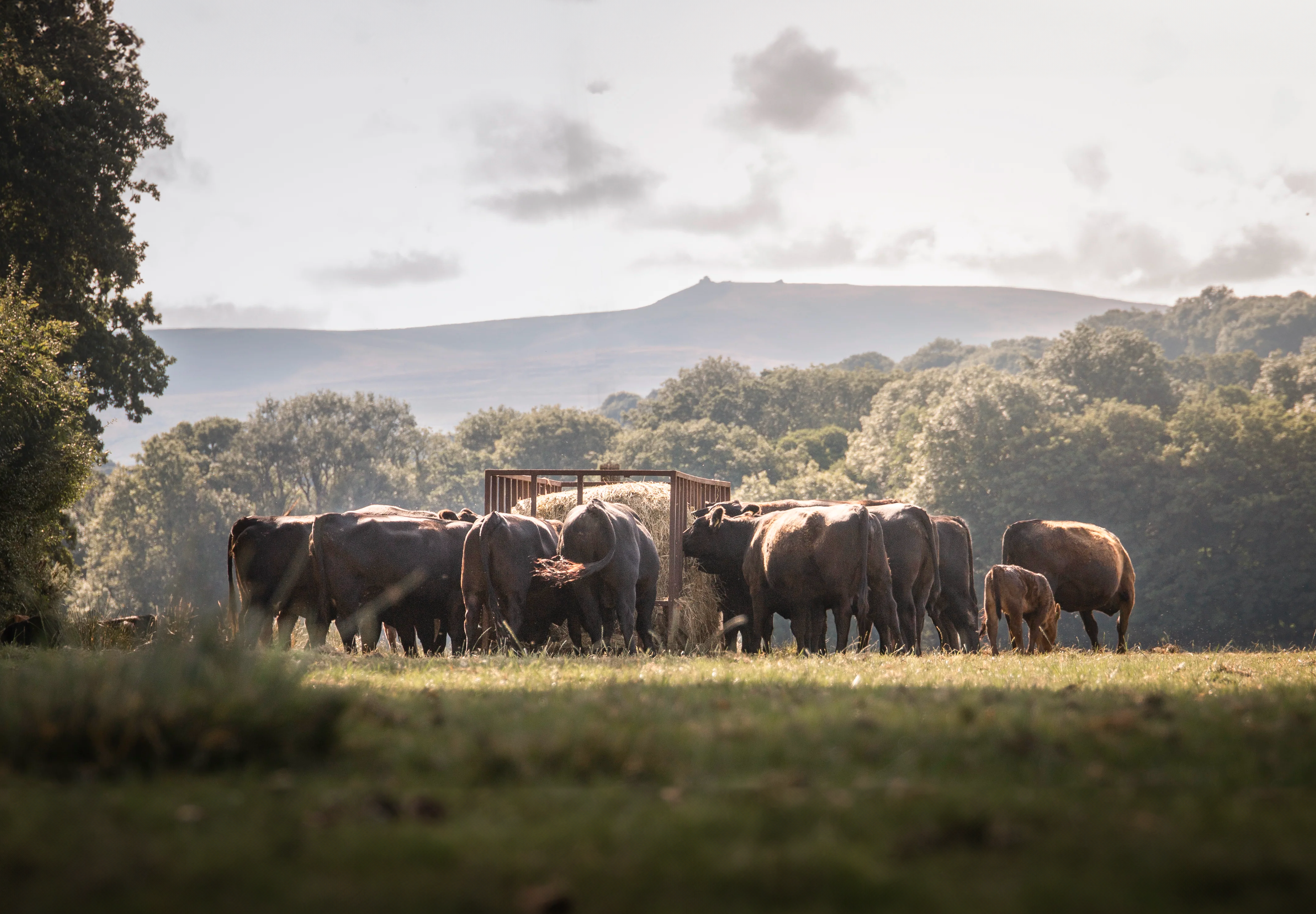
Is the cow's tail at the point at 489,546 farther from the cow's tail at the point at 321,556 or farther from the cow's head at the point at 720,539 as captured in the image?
the cow's head at the point at 720,539

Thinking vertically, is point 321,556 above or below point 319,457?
below

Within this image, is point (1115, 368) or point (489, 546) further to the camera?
point (1115, 368)

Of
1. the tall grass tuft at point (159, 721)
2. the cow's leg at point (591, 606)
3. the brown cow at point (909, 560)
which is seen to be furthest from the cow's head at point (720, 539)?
the tall grass tuft at point (159, 721)

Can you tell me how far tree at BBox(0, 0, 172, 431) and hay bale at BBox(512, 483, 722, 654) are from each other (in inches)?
424

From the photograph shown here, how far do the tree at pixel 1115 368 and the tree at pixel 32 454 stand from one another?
51046 millimetres

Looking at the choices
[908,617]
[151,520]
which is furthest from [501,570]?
[151,520]

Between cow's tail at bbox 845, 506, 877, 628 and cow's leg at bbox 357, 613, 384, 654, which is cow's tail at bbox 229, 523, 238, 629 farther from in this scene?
cow's tail at bbox 845, 506, 877, 628

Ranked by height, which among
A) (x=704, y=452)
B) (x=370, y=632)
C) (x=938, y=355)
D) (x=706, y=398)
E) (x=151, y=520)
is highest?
(x=938, y=355)

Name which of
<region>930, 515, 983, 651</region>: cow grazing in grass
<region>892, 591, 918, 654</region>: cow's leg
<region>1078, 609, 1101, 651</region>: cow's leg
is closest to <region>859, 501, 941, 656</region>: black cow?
<region>892, 591, 918, 654</region>: cow's leg

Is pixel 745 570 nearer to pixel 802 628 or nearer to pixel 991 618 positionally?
pixel 802 628

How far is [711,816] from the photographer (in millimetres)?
3613

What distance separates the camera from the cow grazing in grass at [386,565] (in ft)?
49.4

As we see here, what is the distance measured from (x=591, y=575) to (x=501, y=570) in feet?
3.67

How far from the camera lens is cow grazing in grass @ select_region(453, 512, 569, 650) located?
14.1 metres
